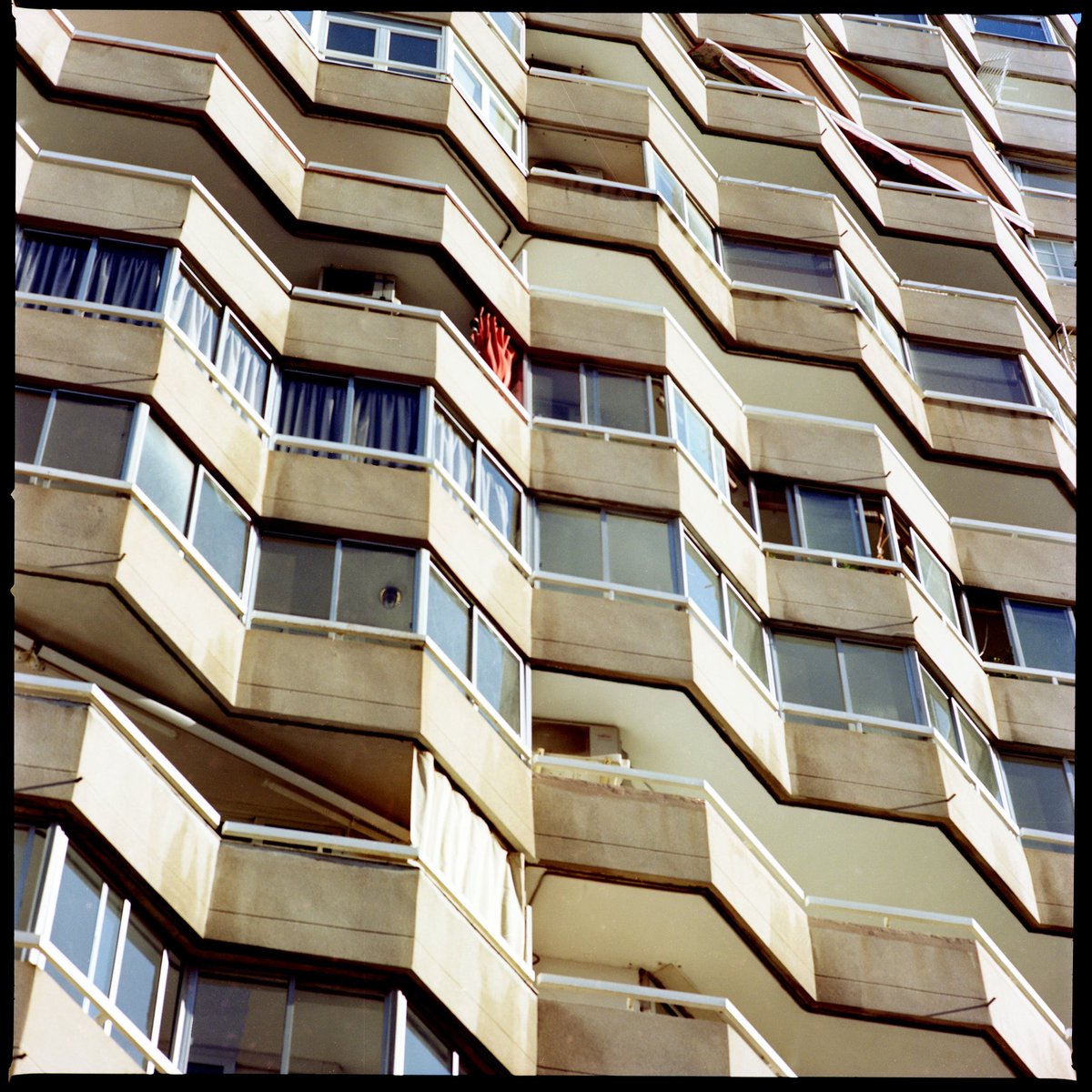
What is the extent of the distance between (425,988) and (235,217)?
11.5m

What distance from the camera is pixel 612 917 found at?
661 inches

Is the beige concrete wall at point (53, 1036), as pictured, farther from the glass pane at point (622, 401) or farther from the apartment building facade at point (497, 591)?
the glass pane at point (622, 401)

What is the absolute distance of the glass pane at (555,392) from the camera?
21391mm

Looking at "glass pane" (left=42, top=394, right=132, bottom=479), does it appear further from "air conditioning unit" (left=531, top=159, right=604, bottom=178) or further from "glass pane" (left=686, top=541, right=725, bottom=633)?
"air conditioning unit" (left=531, top=159, right=604, bottom=178)

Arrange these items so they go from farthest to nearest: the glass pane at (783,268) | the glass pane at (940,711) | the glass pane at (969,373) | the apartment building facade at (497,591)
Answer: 1. the glass pane at (969,373)
2. the glass pane at (783,268)
3. the glass pane at (940,711)
4. the apartment building facade at (497,591)

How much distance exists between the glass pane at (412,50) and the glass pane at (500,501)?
818cm

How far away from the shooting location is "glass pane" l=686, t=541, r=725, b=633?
64.0 feet

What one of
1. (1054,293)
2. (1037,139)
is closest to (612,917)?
(1054,293)

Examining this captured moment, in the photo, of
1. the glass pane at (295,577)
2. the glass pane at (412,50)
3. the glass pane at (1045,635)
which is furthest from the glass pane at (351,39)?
the glass pane at (1045,635)

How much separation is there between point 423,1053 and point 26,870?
12.9 feet

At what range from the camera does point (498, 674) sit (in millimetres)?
17656

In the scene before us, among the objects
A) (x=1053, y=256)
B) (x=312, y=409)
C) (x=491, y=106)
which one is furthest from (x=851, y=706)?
(x=1053, y=256)

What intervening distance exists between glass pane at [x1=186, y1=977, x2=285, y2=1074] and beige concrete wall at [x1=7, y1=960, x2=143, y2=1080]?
3.51ft
